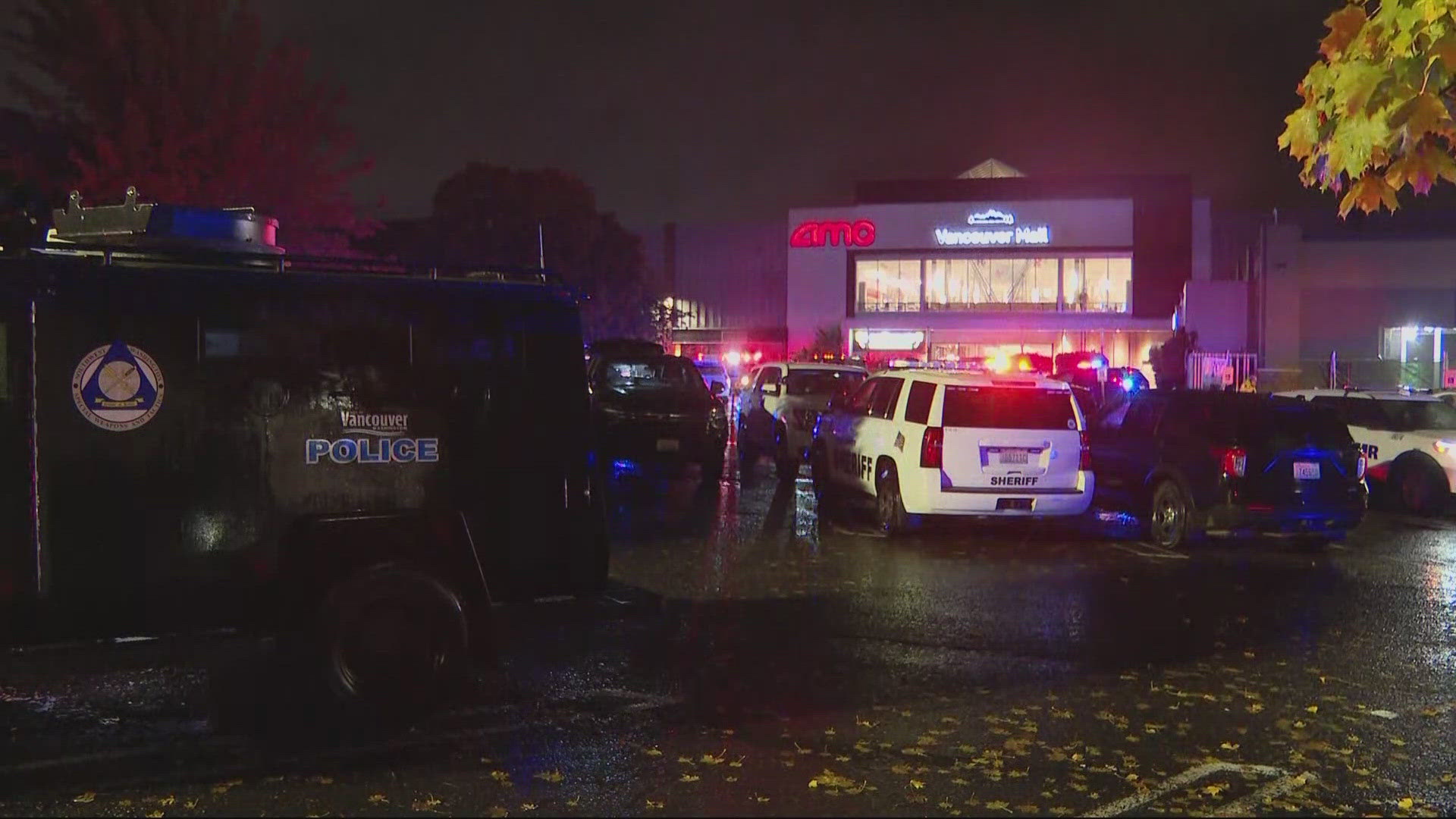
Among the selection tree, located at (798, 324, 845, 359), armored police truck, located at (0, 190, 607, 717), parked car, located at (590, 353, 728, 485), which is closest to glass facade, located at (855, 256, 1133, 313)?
tree, located at (798, 324, 845, 359)

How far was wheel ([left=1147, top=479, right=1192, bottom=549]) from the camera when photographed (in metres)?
12.6

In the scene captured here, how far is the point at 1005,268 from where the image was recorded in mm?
61594

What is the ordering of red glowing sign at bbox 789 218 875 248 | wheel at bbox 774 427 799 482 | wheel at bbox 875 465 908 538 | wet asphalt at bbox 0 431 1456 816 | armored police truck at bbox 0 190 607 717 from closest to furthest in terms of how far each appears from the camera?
wet asphalt at bbox 0 431 1456 816 < armored police truck at bbox 0 190 607 717 < wheel at bbox 875 465 908 538 < wheel at bbox 774 427 799 482 < red glowing sign at bbox 789 218 875 248

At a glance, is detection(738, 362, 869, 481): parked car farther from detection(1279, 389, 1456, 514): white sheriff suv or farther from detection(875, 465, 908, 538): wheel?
detection(1279, 389, 1456, 514): white sheriff suv

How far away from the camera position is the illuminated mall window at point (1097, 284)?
60188 mm

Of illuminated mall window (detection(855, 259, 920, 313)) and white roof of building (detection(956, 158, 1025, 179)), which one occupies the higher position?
white roof of building (detection(956, 158, 1025, 179))

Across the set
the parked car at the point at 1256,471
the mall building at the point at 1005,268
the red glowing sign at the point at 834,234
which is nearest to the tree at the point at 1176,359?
the mall building at the point at 1005,268

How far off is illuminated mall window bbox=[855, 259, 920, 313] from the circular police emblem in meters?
57.7

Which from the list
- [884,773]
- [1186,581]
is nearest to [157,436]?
[884,773]

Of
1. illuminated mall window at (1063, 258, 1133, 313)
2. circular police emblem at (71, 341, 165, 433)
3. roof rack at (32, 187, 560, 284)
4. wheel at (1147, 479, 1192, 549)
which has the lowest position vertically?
wheel at (1147, 479, 1192, 549)

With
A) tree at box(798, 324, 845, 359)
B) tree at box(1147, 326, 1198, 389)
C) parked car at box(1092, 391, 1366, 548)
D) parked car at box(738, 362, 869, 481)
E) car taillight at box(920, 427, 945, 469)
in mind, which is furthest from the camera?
tree at box(798, 324, 845, 359)

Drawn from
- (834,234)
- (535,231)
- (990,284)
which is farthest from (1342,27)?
(990,284)

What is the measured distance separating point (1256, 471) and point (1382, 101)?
661 cm

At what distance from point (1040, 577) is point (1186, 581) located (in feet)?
4.15
